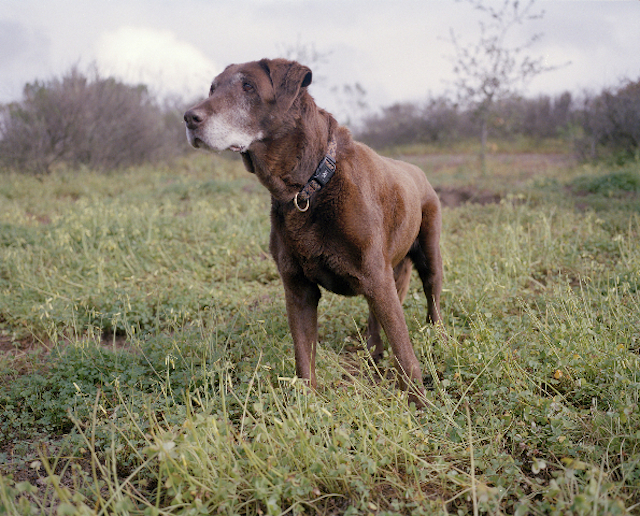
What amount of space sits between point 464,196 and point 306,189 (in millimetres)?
7453

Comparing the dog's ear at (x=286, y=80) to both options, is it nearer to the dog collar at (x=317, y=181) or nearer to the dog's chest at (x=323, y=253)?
the dog collar at (x=317, y=181)

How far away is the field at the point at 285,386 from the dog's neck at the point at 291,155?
0.99m

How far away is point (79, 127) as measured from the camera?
42.2ft

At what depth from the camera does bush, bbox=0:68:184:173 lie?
12.2 meters

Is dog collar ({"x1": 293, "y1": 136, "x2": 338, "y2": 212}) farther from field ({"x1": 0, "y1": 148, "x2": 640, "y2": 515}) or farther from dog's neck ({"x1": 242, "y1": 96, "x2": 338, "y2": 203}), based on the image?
field ({"x1": 0, "y1": 148, "x2": 640, "y2": 515})

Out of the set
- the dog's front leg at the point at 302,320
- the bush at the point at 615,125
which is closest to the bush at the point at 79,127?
the dog's front leg at the point at 302,320

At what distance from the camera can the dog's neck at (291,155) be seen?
2770mm

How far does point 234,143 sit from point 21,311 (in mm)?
3076

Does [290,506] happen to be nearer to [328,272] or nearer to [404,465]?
[404,465]

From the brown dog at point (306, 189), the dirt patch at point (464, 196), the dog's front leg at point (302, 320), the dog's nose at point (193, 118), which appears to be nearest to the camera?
the dog's nose at point (193, 118)

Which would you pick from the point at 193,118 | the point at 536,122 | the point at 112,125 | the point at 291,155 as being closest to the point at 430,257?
the point at 291,155

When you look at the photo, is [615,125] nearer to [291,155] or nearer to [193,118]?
[291,155]

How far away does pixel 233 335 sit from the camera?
3.70 m

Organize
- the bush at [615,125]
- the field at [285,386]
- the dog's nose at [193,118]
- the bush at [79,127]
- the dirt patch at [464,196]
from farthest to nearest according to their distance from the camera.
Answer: the bush at [615,125] < the bush at [79,127] < the dirt patch at [464,196] < the dog's nose at [193,118] < the field at [285,386]
